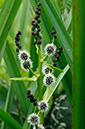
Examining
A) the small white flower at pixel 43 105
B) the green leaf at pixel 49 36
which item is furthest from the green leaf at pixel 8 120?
the green leaf at pixel 49 36

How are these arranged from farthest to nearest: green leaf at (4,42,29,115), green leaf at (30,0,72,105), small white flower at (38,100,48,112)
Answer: green leaf at (4,42,29,115)
green leaf at (30,0,72,105)
small white flower at (38,100,48,112)

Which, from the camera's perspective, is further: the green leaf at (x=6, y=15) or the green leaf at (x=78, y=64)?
the green leaf at (x=6, y=15)

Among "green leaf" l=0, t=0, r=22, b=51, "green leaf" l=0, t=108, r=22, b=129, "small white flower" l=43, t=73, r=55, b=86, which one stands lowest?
"green leaf" l=0, t=108, r=22, b=129

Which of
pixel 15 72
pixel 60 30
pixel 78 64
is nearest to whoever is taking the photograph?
pixel 78 64

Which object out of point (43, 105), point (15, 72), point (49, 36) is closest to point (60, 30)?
point (49, 36)

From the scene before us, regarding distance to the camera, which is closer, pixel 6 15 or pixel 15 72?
pixel 6 15

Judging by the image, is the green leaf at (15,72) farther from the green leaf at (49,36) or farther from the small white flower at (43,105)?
the small white flower at (43,105)

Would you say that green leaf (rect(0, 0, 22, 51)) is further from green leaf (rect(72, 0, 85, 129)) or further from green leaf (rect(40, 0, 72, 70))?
green leaf (rect(72, 0, 85, 129))

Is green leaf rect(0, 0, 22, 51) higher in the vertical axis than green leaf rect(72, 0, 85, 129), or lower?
higher

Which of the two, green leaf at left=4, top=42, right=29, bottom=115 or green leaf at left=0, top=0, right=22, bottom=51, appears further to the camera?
green leaf at left=4, top=42, right=29, bottom=115

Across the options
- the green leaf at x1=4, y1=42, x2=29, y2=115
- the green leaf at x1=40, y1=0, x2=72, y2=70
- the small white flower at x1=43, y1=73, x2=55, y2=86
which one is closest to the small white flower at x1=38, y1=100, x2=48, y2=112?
the small white flower at x1=43, y1=73, x2=55, y2=86

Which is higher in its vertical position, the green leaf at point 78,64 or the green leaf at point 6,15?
the green leaf at point 6,15

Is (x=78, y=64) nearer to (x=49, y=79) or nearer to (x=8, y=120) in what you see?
(x=49, y=79)
